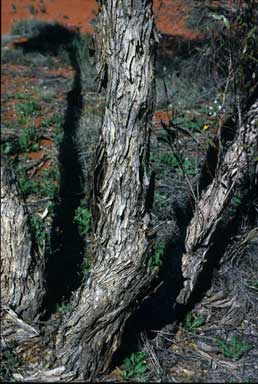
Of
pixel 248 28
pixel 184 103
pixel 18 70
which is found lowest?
pixel 18 70

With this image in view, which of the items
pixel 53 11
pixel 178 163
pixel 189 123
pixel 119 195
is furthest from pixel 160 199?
pixel 53 11

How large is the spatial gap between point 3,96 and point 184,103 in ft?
8.42

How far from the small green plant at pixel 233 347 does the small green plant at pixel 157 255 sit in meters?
0.82

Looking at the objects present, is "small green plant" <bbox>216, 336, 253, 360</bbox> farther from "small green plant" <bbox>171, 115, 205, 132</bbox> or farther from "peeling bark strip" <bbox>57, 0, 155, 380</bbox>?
"small green plant" <bbox>171, 115, 205, 132</bbox>

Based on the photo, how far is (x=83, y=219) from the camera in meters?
6.23

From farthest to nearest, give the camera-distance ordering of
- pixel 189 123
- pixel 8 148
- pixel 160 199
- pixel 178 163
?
pixel 189 123
pixel 8 148
pixel 178 163
pixel 160 199

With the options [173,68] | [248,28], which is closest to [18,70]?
[173,68]

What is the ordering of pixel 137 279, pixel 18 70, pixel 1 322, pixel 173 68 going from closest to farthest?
pixel 137 279, pixel 1 322, pixel 173 68, pixel 18 70

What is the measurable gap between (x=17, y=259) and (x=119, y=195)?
78cm

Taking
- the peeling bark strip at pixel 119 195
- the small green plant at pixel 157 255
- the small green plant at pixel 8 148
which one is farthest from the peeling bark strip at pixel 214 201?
the small green plant at pixel 8 148

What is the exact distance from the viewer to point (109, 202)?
4.52m

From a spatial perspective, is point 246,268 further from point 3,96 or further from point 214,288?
point 3,96

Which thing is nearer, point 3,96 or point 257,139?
point 257,139

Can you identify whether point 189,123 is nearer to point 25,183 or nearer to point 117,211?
point 25,183
